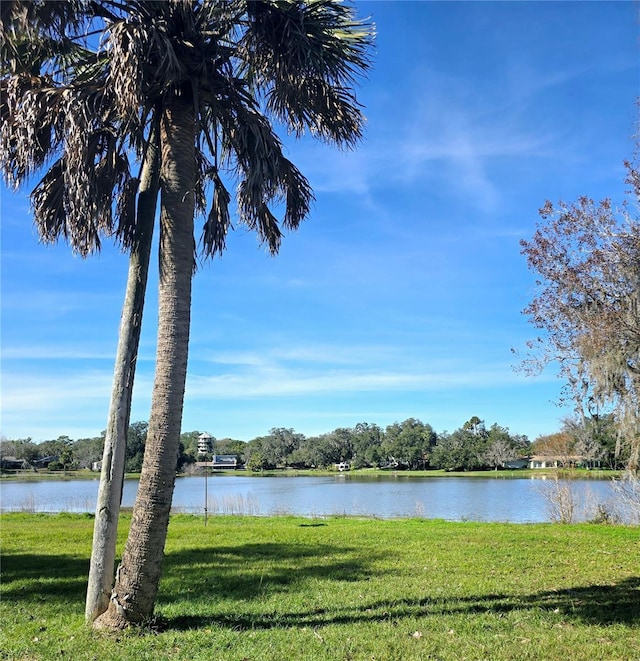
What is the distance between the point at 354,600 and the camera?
262 inches

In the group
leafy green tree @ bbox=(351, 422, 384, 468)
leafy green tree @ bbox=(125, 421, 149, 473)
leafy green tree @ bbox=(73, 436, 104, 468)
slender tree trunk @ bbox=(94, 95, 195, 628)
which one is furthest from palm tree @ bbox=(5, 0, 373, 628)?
leafy green tree @ bbox=(351, 422, 384, 468)

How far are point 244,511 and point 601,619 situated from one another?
18.7 m

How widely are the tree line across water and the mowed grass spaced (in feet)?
104

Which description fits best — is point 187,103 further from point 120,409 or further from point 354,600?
point 354,600

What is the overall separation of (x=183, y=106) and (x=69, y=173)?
1455 millimetres

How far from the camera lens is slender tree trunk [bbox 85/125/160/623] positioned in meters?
5.77

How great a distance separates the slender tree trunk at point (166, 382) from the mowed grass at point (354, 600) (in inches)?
16.5

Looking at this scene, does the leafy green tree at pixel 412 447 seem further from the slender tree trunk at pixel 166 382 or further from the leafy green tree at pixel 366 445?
the slender tree trunk at pixel 166 382

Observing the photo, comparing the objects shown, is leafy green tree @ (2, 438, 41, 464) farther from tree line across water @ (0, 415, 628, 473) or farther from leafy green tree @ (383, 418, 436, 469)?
leafy green tree @ (383, 418, 436, 469)

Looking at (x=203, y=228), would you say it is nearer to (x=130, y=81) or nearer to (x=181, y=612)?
(x=130, y=81)

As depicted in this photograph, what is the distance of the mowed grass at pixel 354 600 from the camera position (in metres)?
4.89

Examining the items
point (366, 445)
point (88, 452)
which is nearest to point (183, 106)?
point (88, 452)

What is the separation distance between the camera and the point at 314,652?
15.8ft

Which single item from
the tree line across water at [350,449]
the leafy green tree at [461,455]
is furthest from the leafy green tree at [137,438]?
the leafy green tree at [461,455]
